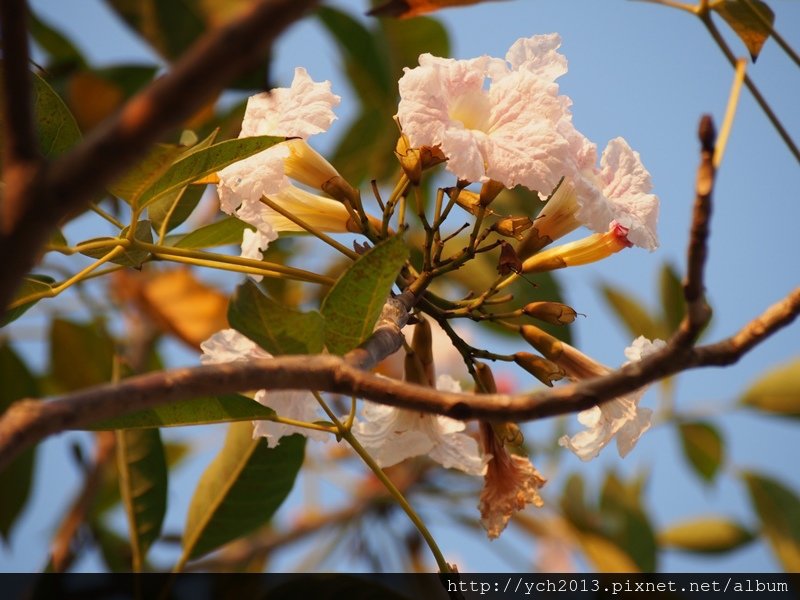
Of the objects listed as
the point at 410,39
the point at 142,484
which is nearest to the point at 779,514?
the point at 410,39

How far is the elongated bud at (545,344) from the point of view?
3.63ft

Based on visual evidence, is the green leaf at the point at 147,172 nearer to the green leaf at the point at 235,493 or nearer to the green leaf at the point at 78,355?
the green leaf at the point at 235,493

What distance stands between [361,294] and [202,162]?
27 cm

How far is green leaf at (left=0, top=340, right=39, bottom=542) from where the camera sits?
201 centimetres

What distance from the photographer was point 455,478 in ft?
8.89

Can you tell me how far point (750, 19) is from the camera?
3.38 feet

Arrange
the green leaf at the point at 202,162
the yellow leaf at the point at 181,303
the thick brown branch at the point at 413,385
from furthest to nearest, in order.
A: 1. the yellow leaf at the point at 181,303
2. the green leaf at the point at 202,162
3. the thick brown branch at the point at 413,385

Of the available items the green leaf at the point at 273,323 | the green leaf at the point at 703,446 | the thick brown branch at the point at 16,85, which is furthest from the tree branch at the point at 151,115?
the green leaf at the point at 703,446

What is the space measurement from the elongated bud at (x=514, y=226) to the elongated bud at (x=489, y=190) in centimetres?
5

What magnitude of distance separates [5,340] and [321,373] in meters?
1.87

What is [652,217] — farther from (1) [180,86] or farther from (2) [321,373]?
(1) [180,86]

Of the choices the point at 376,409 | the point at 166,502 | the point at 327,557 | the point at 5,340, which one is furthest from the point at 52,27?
the point at 327,557

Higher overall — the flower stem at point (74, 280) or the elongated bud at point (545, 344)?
the flower stem at point (74, 280)

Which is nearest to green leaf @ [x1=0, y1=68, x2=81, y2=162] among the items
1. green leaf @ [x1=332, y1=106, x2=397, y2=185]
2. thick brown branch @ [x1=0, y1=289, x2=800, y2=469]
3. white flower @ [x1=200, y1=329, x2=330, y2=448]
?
white flower @ [x1=200, y1=329, x2=330, y2=448]
